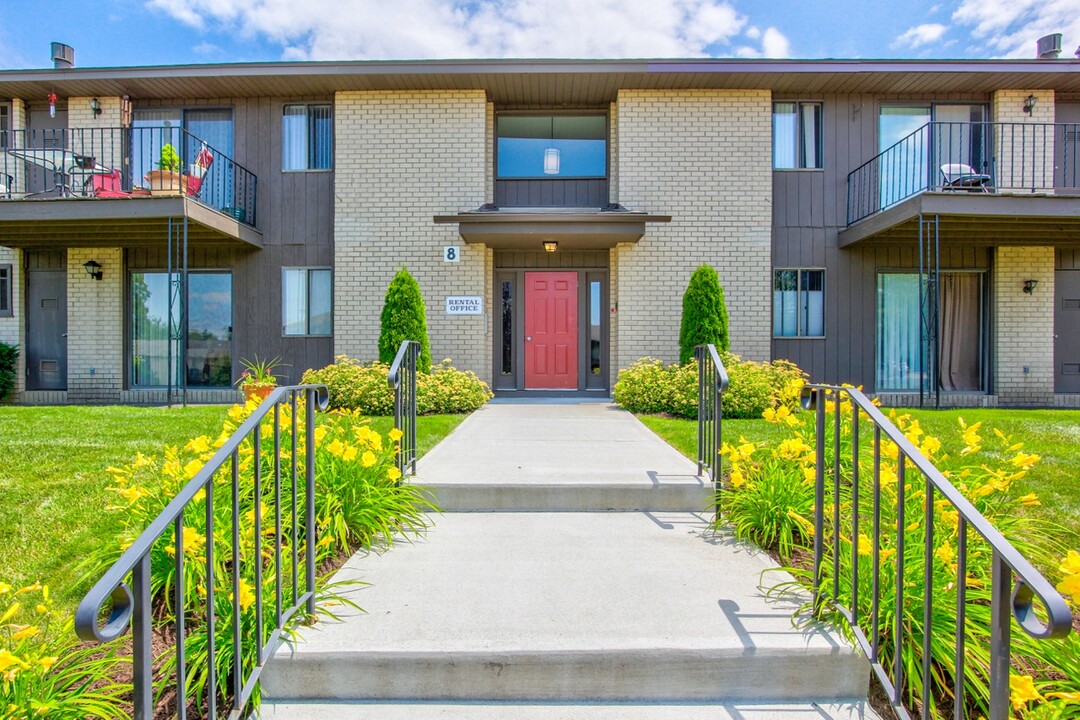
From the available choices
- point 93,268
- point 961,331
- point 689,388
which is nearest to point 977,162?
point 961,331

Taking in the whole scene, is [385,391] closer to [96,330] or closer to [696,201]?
[696,201]

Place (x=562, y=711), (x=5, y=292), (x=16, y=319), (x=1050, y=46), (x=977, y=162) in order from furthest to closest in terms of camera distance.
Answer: (x=5, y=292) < (x=16, y=319) < (x=1050, y=46) < (x=977, y=162) < (x=562, y=711)

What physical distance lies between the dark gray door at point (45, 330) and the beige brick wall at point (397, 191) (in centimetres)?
497

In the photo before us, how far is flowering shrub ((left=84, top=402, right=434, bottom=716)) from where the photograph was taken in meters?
2.24

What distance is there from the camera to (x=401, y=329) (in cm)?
917

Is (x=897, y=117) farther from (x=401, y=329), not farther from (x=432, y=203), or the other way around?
(x=401, y=329)

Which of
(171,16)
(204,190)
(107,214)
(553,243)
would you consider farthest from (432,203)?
(171,16)

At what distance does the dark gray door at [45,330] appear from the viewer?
36.1 feet

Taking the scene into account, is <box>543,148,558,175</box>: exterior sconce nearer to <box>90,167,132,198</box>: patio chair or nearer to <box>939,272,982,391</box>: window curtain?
<box>90,167,132,198</box>: patio chair

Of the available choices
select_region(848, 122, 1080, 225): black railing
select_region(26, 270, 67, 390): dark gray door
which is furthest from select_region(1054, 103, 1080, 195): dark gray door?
select_region(26, 270, 67, 390): dark gray door

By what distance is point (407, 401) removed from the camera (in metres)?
4.60

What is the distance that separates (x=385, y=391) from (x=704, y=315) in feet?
15.0

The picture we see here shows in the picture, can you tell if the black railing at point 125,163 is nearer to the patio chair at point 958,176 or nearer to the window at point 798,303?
the window at point 798,303

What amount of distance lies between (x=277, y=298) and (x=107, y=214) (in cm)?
263
